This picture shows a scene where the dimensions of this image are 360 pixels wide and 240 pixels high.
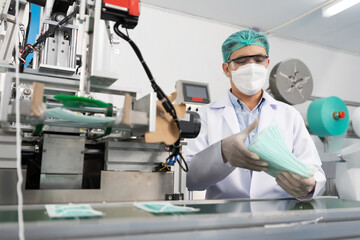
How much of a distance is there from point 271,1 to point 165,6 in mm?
910

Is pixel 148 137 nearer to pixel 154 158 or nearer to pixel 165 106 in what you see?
pixel 165 106

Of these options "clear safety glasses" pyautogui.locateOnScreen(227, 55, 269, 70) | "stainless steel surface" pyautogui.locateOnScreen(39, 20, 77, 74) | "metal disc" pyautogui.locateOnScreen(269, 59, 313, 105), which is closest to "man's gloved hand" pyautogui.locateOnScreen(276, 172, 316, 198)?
"clear safety glasses" pyautogui.locateOnScreen(227, 55, 269, 70)

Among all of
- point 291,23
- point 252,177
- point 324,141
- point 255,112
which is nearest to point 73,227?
point 252,177

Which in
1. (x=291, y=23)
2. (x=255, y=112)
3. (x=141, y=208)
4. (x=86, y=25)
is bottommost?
(x=141, y=208)

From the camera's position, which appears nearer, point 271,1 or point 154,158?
point 154,158

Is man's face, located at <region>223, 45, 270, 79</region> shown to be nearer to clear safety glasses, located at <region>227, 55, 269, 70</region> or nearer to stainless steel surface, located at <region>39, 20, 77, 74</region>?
clear safety glasses, located at <region>227, 55, 269, 70</region>

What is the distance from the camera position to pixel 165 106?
0.66 m

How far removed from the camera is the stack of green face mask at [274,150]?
0.82m

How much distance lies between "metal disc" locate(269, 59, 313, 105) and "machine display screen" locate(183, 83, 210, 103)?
1.67ft

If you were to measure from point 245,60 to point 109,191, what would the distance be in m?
0.89

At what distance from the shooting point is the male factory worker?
4.00 feet

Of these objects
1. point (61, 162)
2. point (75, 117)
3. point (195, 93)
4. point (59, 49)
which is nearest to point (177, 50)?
point (195, 93)

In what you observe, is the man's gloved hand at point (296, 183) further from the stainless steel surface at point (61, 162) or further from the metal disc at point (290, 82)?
the metal disc at point (290, 82)

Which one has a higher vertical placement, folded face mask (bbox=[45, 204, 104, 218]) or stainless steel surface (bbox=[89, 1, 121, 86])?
stainless steel surface (bbox=[89, 1, 121, 86])
